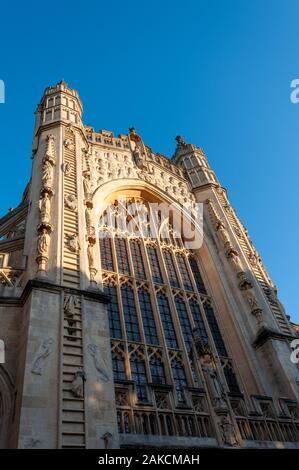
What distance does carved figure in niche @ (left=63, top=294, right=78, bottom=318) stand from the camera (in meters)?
11.0

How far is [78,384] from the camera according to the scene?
9.50m

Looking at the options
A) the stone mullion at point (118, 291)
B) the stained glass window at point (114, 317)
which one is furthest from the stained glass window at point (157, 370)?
the stained glass window at point (114, 317)

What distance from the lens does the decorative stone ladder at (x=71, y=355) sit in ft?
28.6

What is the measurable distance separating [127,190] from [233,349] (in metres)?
9.53

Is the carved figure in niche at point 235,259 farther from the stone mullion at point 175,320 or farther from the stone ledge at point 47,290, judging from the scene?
the stone ledge at point 47,290

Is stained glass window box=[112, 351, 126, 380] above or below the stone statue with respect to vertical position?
below

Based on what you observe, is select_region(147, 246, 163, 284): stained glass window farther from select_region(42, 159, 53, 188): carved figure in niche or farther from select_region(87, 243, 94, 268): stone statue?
select_region(42, 159, 53, 188): carved figure in niche

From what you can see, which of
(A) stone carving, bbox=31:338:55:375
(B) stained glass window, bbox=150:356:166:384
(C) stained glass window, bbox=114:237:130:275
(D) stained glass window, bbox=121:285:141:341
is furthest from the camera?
(C) stained glass window, bbox=114:237:130:275

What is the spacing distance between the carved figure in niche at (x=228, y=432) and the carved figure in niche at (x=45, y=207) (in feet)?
27.4

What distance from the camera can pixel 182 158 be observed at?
1061 inches

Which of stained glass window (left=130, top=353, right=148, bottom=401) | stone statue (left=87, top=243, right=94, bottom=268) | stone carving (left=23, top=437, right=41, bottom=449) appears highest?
stone statue (left=87, top=243, right=94, bottom=268)

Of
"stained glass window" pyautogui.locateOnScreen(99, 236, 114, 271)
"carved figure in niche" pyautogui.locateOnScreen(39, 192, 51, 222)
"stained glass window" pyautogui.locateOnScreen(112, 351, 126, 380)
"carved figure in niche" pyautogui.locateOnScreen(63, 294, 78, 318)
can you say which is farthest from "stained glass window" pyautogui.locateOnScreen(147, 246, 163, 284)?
"carved figure in niche" pyautogui.locateOnScreen(63, 294, 78, 318)

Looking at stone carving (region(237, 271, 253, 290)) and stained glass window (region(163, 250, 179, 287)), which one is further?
stained glass window (region(163, 250, 179, 287))

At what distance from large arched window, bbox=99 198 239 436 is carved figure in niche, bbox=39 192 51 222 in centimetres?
344
